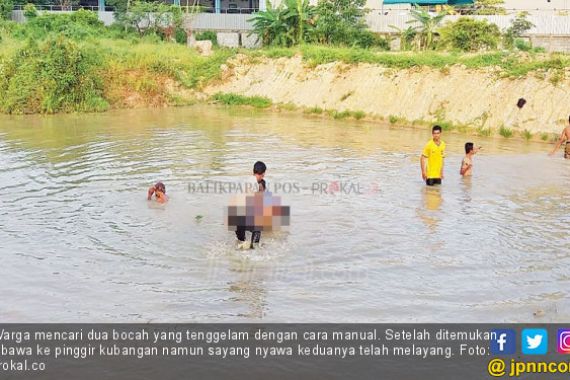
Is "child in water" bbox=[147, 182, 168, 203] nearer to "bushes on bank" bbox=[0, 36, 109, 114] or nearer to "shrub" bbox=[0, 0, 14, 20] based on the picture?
"bushes on bank" bbox=[0, 36, 109, 114]

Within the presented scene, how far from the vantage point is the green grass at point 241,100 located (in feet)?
96.3

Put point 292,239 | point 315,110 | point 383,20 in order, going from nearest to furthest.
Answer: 1. point 292,239
2. point 315,110
3. point 383,20

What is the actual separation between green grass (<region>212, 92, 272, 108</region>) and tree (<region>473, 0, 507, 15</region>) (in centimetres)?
1220

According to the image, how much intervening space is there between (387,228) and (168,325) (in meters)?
4.88

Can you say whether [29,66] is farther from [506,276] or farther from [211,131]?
[506,276]

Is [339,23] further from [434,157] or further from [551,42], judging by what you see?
[434,157]

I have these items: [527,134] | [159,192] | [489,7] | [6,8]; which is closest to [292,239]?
[159,192]

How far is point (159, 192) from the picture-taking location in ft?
42.5

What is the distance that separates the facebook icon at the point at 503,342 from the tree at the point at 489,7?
29.0 metres

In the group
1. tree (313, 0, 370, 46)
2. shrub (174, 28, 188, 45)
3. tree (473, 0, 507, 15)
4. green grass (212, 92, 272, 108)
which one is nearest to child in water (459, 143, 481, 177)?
green grass (212, 92, 272, 108)

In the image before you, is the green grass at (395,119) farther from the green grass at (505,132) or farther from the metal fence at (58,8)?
the metal fence at (58,8)

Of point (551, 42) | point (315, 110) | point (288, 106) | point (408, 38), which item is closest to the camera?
point (315, 110)

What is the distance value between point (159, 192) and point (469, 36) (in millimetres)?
19940

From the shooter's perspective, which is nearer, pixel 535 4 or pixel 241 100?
pixel 241 100
